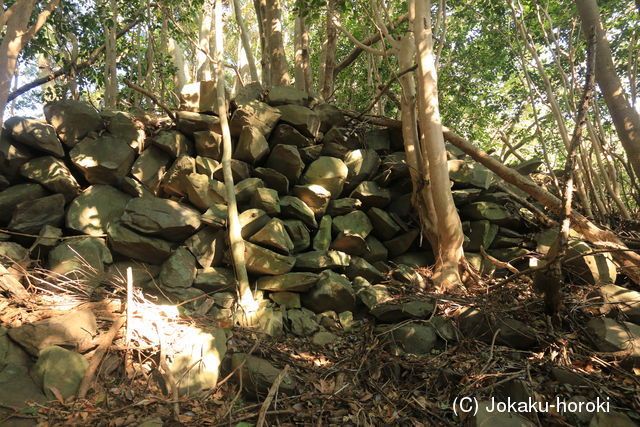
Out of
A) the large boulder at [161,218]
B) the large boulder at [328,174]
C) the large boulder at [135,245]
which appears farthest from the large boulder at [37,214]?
the large boulder at [328,174]

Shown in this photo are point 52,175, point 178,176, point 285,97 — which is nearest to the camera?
point 52,175

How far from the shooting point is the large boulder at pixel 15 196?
14.9ft

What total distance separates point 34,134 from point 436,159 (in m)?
5.25

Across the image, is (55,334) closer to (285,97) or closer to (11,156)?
(11,156)

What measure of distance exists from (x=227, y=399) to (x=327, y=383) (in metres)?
0.90

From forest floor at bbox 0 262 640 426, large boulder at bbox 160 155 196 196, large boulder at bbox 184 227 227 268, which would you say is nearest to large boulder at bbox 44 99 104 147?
large boulder at bbox 160 155 196 196

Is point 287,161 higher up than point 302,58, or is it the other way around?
point 302,58

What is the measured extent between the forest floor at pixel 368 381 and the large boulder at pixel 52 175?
5.31 ft

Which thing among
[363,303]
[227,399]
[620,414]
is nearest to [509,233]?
[363,303]

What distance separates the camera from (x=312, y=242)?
534cm

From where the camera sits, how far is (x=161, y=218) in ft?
15.5

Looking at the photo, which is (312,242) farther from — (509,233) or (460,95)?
(460,95)

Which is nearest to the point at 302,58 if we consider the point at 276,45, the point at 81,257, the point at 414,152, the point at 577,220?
the point at 276,45

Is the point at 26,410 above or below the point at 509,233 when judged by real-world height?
below
